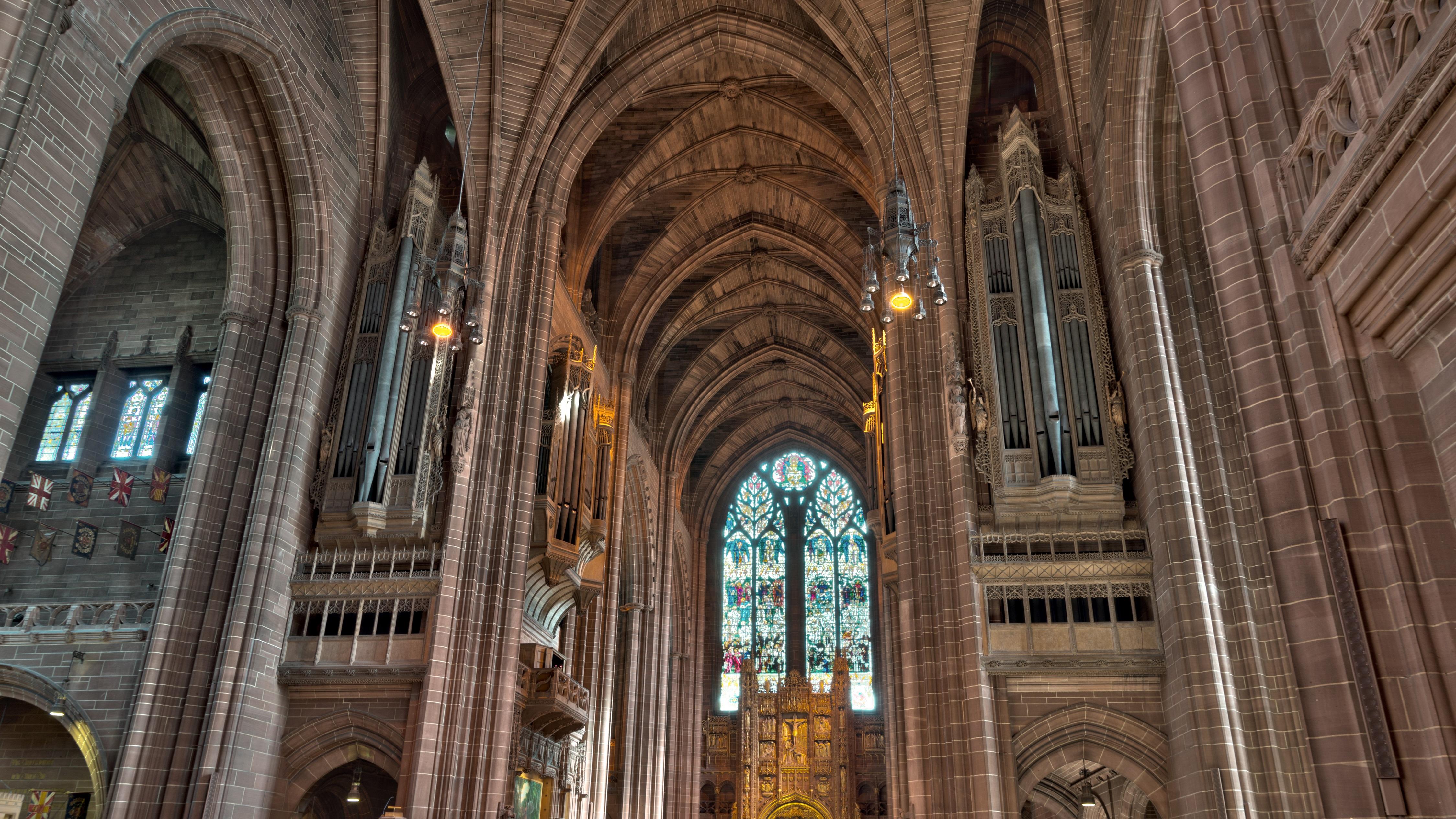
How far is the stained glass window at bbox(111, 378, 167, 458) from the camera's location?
61.8 ft

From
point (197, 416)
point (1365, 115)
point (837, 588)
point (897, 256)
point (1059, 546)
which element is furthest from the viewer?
point (837, 588)

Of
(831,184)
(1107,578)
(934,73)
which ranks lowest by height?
(1107,578)

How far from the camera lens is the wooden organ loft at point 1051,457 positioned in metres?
13.8

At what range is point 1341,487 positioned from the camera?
20.5 ft

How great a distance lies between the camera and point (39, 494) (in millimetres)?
17312

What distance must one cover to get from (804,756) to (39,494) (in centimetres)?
2141

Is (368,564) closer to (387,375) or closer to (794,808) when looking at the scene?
(387,375)

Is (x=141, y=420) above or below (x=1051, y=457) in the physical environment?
above

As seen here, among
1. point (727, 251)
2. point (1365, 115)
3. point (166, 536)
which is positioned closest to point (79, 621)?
point (166, 536)

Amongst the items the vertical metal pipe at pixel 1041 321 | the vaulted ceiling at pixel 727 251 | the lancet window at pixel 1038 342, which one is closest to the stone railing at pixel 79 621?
the vaulted ceiling at pixel 727 251

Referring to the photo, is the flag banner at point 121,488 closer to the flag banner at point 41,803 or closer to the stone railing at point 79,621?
the stone railing at point 79,621

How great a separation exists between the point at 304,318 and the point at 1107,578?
507 inches

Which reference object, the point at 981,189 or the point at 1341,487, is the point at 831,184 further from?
the point at 1341,487

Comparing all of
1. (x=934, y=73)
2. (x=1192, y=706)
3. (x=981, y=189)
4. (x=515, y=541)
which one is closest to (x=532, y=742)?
(x=515, y=541)
